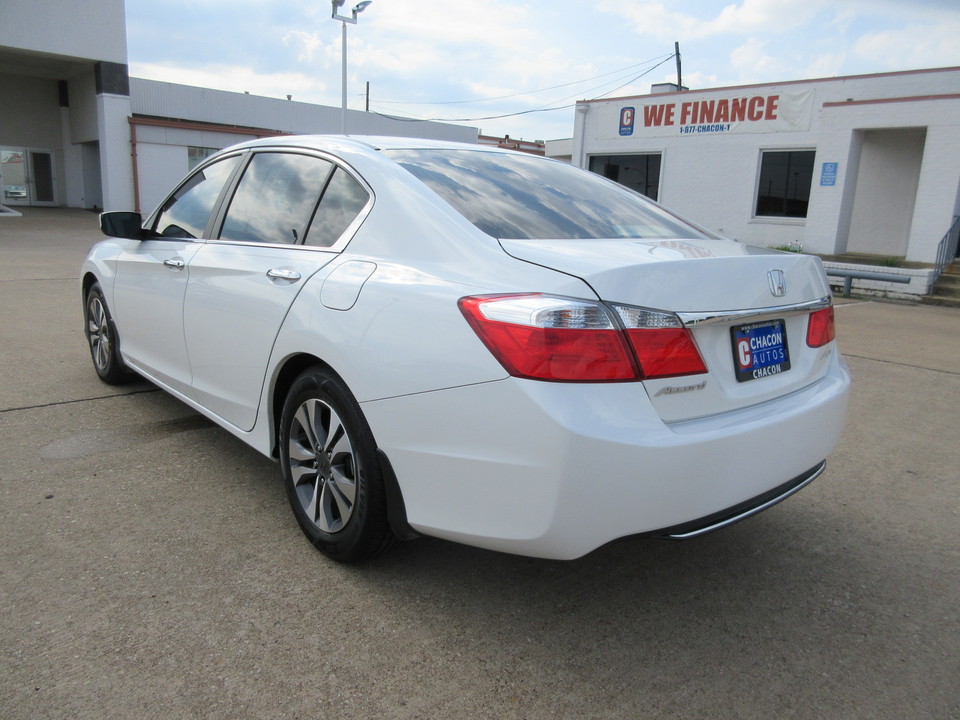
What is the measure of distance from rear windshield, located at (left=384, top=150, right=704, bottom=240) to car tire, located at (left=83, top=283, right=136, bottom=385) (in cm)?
276

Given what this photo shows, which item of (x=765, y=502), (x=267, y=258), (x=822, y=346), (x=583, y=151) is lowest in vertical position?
(x=765, y=502)

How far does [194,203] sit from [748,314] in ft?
9.56

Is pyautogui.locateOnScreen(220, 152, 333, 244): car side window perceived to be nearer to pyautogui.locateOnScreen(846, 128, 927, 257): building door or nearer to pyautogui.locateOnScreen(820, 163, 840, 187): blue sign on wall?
pyautogui.locateOnScreen(820, 163, 840, 187): blue sign on wall

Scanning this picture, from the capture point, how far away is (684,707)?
6.87ft

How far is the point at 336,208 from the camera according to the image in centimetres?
290

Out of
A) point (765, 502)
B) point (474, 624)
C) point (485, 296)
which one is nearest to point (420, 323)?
point (485, 296)

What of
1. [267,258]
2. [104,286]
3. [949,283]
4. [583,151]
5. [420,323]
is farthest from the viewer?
[583,151]

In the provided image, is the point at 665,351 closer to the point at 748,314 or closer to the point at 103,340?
the point at 748,314

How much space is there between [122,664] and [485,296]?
1.52m

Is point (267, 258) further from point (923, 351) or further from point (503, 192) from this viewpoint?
point (923, 351)

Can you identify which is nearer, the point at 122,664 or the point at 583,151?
the point at 122,664

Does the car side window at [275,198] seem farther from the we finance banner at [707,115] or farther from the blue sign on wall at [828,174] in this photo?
the we finance banner at [707,115]

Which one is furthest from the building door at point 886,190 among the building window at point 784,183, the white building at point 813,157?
the building window at point 784,183

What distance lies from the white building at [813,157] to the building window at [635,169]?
4 cm
